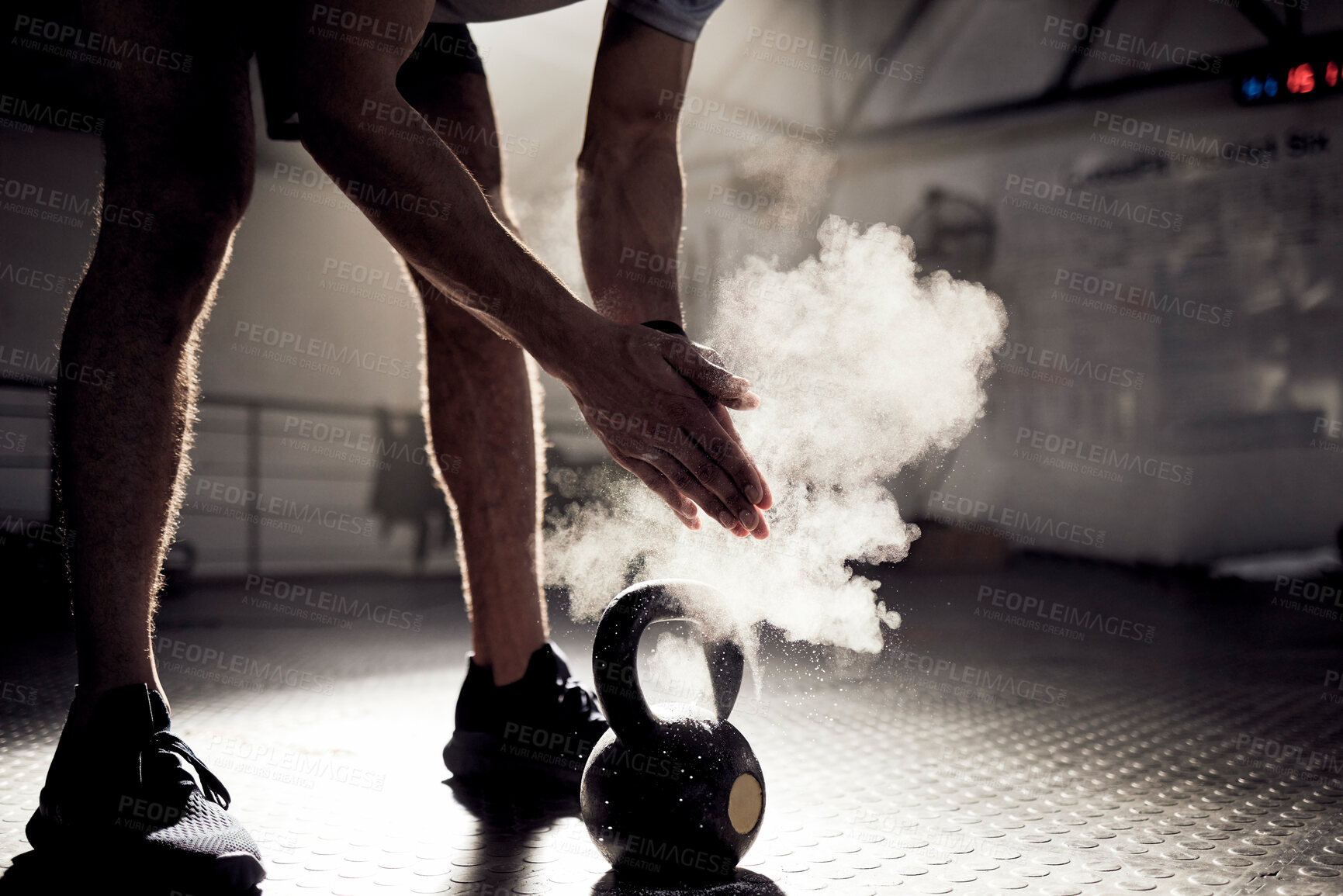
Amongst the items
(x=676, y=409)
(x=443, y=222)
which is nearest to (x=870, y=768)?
(x=676, y=409)

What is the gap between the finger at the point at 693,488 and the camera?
833 mm

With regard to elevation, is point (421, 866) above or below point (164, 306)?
below

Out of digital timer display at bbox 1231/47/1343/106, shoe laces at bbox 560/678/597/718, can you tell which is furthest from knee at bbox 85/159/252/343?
digital timer display at bbox 1231/47/1343/106

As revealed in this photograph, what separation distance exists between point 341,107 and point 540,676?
0.73m

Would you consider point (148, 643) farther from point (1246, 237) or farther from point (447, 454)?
point (1246, 237)

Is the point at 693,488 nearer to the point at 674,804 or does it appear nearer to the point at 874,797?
the point at 674,804

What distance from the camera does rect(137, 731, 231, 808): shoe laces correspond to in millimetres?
838

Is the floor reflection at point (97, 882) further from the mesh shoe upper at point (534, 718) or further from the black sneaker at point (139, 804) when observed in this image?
the mesh shoe upper at point (534, 718)

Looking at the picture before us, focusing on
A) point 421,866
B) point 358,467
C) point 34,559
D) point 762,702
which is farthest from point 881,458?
point 358,467

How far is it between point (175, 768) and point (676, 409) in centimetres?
59

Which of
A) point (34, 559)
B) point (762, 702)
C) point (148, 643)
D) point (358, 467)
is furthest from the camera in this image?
point (358, 467)

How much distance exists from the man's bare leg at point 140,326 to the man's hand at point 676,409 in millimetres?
481

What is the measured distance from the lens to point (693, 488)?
835mm

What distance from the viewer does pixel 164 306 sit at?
0.97 meters
